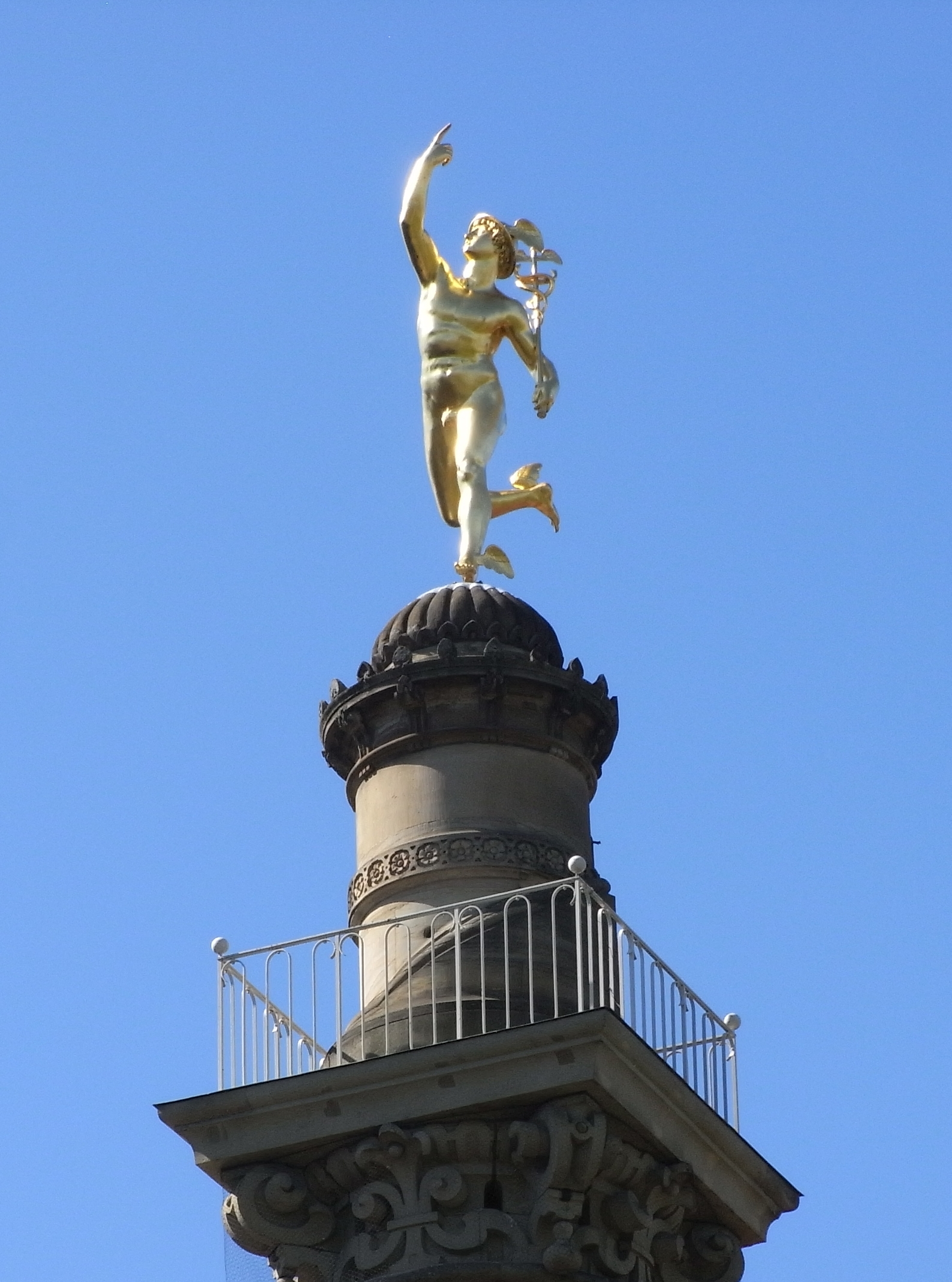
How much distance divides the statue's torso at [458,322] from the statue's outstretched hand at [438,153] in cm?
88

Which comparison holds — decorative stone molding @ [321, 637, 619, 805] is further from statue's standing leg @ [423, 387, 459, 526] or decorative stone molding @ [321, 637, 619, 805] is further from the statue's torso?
the statue's torso

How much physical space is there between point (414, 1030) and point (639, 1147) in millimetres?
1899

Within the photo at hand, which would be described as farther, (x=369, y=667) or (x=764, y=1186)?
(x=369, y=667)

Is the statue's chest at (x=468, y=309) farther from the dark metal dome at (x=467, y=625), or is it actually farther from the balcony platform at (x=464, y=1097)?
the balcony platform at (x=464, y=1097)

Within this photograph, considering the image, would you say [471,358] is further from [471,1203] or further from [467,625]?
[471,1203]

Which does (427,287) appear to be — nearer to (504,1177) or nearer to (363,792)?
(363,792)

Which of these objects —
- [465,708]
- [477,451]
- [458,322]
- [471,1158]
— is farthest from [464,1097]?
[458,322]

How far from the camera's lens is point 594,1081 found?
24.5 meters

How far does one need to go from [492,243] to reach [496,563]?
282 cm

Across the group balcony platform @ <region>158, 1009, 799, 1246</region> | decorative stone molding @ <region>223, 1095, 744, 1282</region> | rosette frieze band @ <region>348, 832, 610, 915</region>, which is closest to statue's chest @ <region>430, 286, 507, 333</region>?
rosette frieze band @ <region>348, 832, 610, 915</region>

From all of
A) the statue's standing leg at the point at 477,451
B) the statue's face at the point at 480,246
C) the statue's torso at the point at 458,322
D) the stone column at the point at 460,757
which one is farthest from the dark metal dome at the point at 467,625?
the statue's face at the point at 480,246

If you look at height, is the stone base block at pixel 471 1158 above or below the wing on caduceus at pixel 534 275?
below

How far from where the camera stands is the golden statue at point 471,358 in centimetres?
3005

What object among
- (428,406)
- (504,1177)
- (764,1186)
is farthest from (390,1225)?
(428,406)
